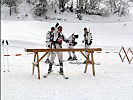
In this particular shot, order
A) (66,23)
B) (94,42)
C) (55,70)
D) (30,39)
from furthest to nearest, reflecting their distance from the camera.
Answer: (66,23), (94,42), (30,39), (55,70)

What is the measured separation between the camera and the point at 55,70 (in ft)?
41.4

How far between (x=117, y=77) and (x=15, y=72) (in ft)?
12.0

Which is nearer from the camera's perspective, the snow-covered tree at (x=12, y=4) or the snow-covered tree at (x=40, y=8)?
the snow-covered tree at (x=12, y=4)

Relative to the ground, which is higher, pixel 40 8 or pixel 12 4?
pixel 12 4

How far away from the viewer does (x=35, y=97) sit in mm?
8031

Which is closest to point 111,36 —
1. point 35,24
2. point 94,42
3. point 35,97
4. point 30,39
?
point 94,42

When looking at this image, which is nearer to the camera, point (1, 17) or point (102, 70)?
point (102, 70)

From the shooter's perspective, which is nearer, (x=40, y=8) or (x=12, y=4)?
(x=12, y=4)

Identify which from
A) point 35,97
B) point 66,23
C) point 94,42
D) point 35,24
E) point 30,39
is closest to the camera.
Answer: point 35,97

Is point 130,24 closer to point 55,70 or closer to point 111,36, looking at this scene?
point 111,36

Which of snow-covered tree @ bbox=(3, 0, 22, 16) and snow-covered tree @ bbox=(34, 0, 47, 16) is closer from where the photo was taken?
snow-covered tree @ bbox=(3, 0, 22, 16)

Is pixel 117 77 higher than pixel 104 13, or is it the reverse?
pixel 104 13

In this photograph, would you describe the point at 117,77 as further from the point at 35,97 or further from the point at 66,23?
the point at 66,23

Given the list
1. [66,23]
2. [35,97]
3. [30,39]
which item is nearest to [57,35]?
[35,97]
